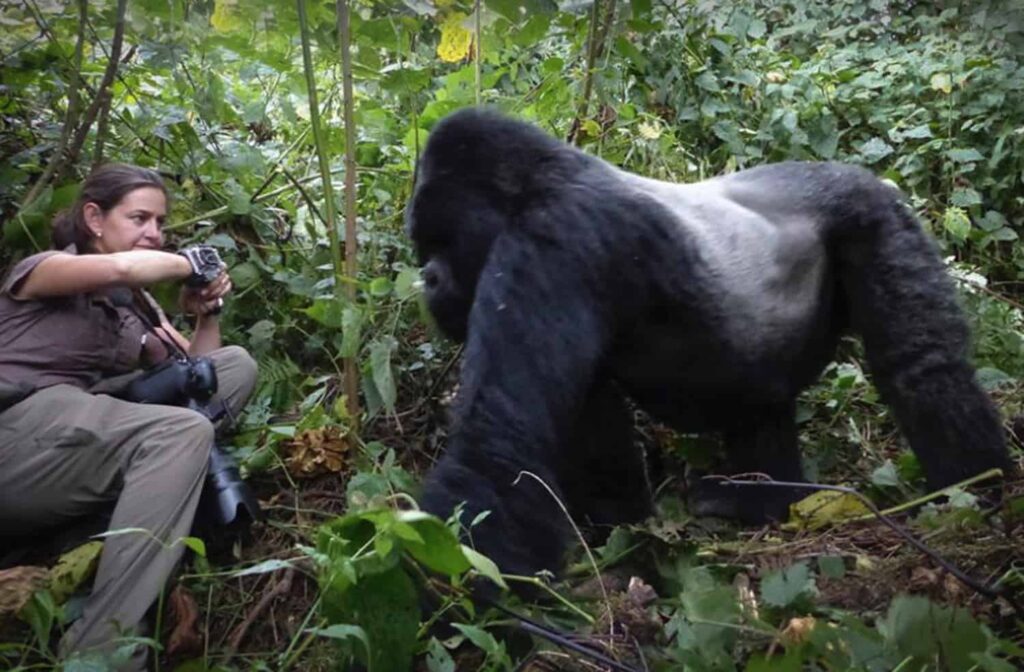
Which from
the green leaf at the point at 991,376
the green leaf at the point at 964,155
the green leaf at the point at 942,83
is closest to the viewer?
the green leaf at the point at 991,376

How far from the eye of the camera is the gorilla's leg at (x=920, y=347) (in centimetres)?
279

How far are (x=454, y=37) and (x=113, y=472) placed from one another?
154cm

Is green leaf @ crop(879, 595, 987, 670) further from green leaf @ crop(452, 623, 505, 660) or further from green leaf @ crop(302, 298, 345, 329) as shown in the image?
green leaf @ crop(302, 298, 345, 329)

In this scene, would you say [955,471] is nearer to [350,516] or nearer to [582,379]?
[582,379]

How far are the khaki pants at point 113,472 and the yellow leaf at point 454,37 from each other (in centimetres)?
131

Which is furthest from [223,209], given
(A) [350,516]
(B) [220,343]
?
(A) [350,516]

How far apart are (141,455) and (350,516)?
97 centimetres

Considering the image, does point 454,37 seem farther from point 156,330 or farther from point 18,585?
point 18,585

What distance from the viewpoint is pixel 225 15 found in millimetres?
3041

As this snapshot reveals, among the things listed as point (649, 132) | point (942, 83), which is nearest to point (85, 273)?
point (649, 132)

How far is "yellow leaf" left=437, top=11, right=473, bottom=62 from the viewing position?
3281 mm

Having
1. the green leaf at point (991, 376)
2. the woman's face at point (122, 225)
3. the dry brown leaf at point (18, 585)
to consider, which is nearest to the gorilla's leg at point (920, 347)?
the green leaf at point (991, 376)

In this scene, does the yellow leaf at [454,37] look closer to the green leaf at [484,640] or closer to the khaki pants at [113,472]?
the khaki pants at [113,472]

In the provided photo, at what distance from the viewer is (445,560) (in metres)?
1.79
